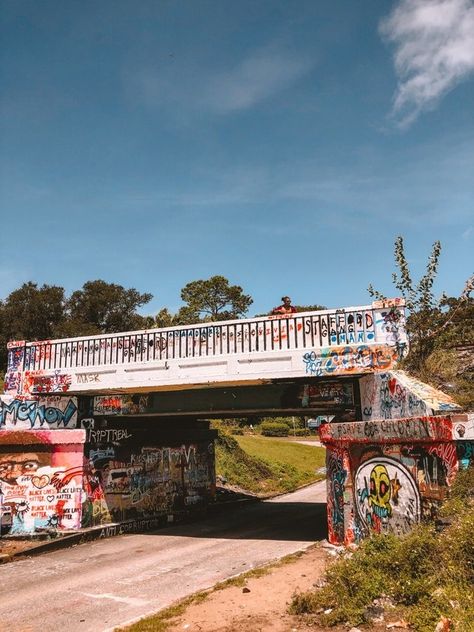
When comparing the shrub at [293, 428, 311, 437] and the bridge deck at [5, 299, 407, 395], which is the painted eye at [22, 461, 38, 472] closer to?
the bridge deck at [5, 299, 407, 395]

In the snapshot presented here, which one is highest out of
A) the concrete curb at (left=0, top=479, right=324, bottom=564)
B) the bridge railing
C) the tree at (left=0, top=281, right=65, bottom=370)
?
the tree at (left=0, top=281, right=65, bottom=370)

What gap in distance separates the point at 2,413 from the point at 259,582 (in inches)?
470

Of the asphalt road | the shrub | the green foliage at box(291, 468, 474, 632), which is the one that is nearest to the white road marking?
Result: the asphalt road

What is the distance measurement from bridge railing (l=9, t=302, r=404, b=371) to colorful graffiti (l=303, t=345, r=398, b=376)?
22cm

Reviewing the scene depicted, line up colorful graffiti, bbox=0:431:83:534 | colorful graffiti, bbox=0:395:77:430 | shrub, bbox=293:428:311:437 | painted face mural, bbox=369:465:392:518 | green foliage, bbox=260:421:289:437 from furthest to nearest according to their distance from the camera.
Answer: shrub, bbox=293:428:311:437 < green foliage, bbox=260:421:289:437 < colorful graffiti, bbox=0:395:77:430 < colorful graffiti, bbox=0:431:83:534 < painted face mural, bbox=369:465:392:518

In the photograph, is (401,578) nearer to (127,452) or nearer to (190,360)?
(190,360)

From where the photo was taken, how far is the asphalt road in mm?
10344

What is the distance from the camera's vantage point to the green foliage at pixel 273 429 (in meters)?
56.6

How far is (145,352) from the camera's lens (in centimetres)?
1714

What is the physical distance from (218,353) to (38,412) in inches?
308

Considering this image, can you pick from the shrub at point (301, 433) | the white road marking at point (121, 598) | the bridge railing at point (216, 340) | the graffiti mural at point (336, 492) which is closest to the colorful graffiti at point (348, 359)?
the bridge railing at point (216, 340)

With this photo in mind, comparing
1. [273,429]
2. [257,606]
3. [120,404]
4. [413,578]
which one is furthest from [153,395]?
[273,429]

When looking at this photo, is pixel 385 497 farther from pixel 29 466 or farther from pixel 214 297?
pixel 214 297

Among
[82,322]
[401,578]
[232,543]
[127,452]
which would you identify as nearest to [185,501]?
[127,452]
